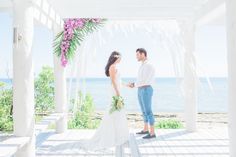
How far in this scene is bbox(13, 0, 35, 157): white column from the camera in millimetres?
5652

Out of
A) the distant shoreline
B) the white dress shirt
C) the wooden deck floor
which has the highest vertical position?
the white dress shirt

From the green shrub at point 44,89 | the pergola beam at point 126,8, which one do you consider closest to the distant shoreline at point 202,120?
the green shrub at point 44,89

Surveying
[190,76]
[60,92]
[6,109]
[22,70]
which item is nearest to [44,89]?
[6,109]

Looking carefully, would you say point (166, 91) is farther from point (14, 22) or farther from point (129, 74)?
point (14, 22)

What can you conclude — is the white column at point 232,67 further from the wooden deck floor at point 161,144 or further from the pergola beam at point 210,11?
the wooden deck floor at point 161,144

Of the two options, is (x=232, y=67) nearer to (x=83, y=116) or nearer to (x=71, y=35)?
(x=71, y=35)

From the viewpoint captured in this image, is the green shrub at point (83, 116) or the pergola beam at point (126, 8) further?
the green shrub at point (83, 116)

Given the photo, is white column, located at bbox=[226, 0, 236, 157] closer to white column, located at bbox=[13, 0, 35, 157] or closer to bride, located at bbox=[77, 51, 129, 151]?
white column, located at bbox=[13, 0, 35, 157]

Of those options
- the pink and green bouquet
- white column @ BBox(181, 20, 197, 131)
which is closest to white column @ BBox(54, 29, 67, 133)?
the pink and green bouquet

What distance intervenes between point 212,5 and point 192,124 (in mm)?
3097

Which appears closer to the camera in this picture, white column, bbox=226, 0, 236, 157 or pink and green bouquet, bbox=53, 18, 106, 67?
white column, bbox=226, 0, 236, 157

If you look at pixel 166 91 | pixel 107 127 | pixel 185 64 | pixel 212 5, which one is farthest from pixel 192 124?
pixel 166 91

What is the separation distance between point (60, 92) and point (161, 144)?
264cm

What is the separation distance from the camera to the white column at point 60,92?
925 cm
